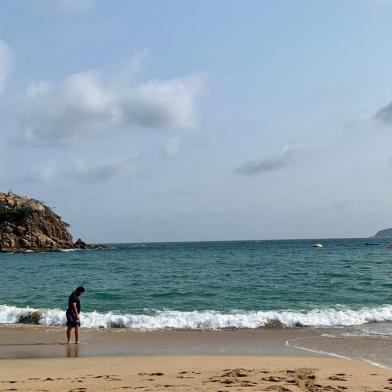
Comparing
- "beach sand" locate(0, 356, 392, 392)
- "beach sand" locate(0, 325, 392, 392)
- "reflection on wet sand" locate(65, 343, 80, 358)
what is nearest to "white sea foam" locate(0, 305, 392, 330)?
"beach sand" locate(0, 325, 392, 392)

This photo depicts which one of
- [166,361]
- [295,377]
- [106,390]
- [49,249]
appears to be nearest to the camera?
[106,390]

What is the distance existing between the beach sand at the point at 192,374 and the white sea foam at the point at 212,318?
583cm

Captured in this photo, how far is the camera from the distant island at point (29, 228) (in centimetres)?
9356

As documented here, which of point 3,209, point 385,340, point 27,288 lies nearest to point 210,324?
point 385,340

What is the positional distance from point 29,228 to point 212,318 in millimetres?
86525

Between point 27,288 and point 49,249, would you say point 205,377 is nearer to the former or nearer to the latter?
point 27,288

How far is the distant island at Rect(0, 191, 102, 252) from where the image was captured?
9356cm

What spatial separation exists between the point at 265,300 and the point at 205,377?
14.0 metres

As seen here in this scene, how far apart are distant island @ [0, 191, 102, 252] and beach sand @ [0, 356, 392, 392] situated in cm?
8665

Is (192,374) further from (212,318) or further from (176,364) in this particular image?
(212,318)

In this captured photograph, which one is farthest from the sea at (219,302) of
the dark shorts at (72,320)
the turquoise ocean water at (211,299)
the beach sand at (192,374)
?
the dark shorts at (72,320)

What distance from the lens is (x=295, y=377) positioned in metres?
8.83

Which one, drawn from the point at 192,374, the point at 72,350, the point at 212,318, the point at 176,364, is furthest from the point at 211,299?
the point at 192,374

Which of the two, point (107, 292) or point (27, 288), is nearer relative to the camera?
point (107, 292)
